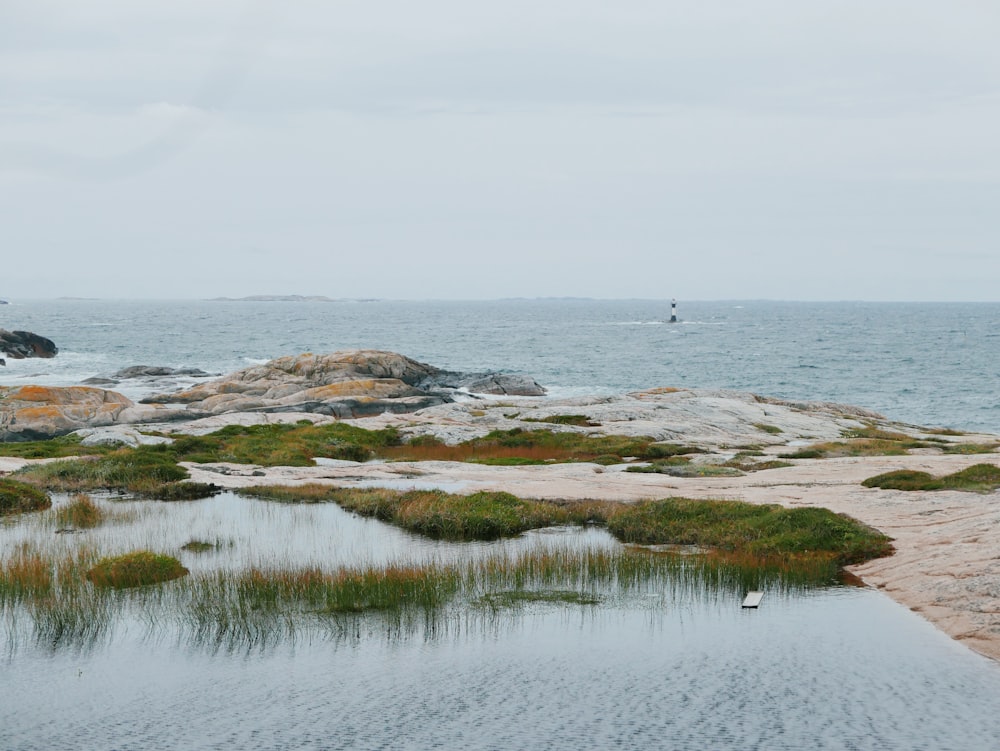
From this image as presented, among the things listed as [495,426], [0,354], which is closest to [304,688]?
[495,426]

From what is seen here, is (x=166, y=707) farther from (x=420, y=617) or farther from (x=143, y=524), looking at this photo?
(x=143, y=524)

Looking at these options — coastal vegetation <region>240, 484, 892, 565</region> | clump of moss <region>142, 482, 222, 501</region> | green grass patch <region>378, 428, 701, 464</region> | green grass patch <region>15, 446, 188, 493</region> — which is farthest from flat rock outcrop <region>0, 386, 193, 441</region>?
coastal vegetation <region>240, 484, 892, 565</region>

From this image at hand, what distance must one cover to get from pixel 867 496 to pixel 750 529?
634cm

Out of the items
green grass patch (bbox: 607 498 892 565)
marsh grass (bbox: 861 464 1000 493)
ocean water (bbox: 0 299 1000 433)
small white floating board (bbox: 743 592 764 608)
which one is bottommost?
ocean water (bbox: 0 299 1000 433)

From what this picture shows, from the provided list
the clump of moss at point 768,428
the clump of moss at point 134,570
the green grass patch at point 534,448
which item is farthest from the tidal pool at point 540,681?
the clump of moss at point 768,428

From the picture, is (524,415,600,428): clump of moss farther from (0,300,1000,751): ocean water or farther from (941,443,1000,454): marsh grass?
(0,300,1000,751): ocean water

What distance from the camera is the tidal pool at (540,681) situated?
13.6 m

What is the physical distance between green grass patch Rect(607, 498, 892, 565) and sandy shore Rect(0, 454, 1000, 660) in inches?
34.7

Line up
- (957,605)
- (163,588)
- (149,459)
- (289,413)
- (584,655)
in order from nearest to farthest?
(584,655), (957,605), (163,588), (149,459), (289,413)

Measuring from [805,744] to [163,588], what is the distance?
14.1 meters

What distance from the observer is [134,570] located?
21.8 meters

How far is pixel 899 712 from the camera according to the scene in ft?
46.7

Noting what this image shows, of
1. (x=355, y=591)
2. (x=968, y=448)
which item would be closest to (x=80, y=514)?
(x=355, y=591)

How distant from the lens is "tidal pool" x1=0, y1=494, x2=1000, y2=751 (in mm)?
13594
